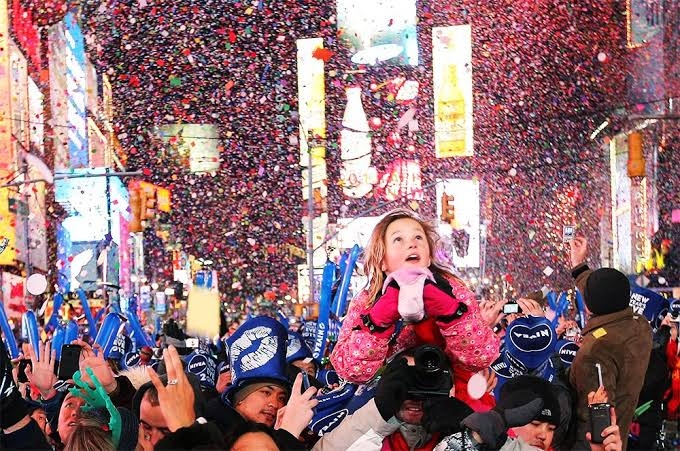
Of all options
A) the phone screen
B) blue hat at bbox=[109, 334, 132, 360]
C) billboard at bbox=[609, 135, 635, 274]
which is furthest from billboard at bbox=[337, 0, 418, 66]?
billboard at bbox=[609, 135, 635, 274]

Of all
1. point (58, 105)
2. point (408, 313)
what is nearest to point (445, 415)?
point (408, 313)

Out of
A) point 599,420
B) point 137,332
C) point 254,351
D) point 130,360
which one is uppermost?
point 254,351

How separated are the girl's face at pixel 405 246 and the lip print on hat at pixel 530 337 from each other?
85 centimetres

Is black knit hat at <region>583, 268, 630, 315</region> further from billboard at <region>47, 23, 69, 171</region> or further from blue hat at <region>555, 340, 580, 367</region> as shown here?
billboard at <region>47, 23, 69, 171</region>

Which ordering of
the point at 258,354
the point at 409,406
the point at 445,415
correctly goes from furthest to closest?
the point at 258,354, the point at 409,406, the point at 445,415

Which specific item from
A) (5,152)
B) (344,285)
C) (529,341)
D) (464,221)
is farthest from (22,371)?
(464,221)

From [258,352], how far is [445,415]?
1.23m

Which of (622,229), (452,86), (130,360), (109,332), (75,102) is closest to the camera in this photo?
(130,360)

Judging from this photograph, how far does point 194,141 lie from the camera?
45.2 feet

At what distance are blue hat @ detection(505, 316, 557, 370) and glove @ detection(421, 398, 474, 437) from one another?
1.36 m

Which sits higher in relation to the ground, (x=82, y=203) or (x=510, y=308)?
(x=510, y=308)

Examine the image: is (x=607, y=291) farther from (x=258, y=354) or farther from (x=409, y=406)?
(x=409, y=406)

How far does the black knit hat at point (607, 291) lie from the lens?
4723 mm

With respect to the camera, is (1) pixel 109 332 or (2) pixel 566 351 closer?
(2) pixel 566 351
